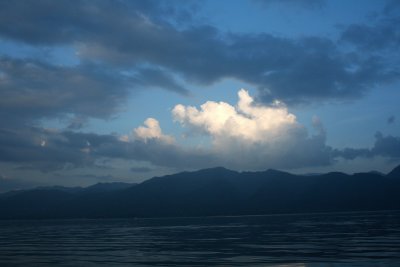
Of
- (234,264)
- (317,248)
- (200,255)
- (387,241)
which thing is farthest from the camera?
(387,241)

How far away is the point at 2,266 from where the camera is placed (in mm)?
43250

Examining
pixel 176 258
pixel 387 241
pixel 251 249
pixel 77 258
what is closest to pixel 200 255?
pixel 176 258

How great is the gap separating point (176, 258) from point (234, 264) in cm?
865

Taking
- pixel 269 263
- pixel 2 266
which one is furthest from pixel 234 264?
pixel 2 266

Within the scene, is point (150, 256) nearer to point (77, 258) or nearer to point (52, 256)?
point (77, 258)

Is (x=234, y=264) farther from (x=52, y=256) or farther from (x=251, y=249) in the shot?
(x=52, y=256)

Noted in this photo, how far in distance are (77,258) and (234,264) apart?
18301 millimetres

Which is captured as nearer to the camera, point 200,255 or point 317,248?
point 200,255

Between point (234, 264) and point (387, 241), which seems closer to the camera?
point (234, 264)

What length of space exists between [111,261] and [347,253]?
23093 millimetres

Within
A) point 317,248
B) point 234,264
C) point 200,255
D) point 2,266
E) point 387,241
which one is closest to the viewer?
point 234,264

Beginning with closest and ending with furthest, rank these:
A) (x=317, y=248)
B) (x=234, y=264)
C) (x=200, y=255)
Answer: (x=234, y=264) < (x=200, y=255) < (x=317, y=248)

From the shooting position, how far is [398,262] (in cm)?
3678

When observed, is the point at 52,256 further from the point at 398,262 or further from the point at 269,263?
the point at 398,262
